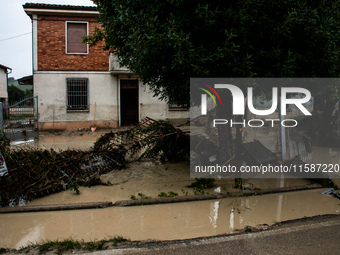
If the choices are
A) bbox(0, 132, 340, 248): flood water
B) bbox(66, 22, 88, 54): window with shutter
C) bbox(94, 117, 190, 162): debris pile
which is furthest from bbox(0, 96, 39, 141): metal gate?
bbox(66, 22, 88, 54): window with shutter

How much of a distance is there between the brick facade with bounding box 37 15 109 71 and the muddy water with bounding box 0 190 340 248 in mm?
11256

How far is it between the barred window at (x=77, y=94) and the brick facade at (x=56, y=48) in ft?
2.19

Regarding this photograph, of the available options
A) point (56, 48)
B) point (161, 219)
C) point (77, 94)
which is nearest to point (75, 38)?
point (56, 48)

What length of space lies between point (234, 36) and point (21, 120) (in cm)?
755

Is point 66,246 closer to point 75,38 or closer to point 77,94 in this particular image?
point 77,94

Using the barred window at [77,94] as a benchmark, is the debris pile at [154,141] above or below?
below

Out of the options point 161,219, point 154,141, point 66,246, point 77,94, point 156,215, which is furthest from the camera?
point 77,94

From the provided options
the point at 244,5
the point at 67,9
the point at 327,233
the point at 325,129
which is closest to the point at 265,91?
the point at 244,5

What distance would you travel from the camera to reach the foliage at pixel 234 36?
4.54m

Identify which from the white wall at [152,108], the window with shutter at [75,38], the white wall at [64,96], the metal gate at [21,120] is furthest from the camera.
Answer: the white wall at [152,108]

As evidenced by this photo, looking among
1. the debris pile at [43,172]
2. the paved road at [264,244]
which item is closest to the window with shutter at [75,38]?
the debris pile at [43,172]

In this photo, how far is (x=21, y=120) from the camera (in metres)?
8.98

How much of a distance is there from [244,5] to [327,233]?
3574mm

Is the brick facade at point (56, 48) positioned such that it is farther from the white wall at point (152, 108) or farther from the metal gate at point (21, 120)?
the metal gate at point (21, 120)
